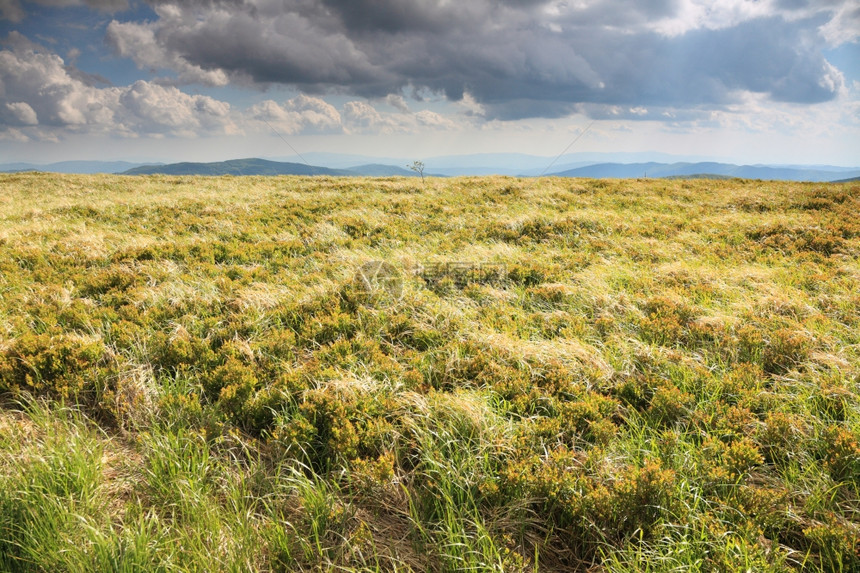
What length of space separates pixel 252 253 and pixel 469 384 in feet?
25.0

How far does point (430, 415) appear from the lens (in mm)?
4059

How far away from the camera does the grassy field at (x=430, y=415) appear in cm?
290

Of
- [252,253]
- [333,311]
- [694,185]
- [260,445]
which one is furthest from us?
[694,185]

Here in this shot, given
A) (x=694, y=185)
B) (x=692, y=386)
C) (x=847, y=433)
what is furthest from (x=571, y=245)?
(x=694, y=185)

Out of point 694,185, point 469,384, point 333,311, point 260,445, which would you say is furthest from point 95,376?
point 694,185

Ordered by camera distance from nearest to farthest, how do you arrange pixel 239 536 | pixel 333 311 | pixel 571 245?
pixel 239 536 → pixel 333 311 → pixel 571 245

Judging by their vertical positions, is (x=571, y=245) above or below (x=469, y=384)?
above

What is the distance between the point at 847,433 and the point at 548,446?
2.55 metres

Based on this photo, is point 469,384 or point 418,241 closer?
point 469,384

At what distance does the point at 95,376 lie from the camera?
482cm

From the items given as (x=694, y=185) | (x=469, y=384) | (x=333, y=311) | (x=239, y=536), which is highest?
(x=694, y=185)

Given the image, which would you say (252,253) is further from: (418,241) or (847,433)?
(847,433)

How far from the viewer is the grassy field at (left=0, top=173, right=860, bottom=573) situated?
2902 millimetres

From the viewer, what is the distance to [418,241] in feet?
40.2
